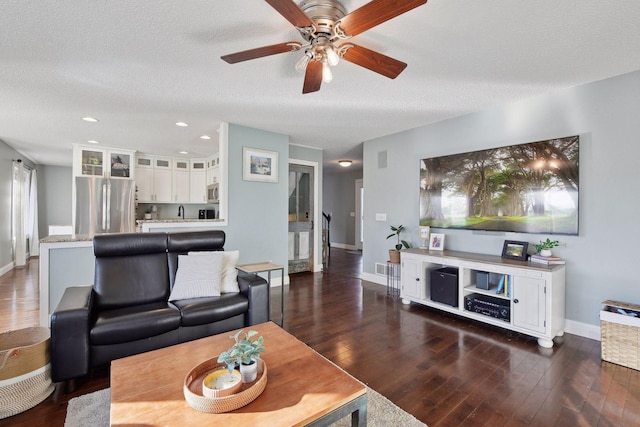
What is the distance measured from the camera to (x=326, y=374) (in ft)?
4.72

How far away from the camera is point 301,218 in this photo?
580 centimetres

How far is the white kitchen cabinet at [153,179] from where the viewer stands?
252 inches

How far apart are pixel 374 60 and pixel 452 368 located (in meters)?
2.41

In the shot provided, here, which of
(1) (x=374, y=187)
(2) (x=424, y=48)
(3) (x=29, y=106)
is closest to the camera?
(2) (x=424, y=48)

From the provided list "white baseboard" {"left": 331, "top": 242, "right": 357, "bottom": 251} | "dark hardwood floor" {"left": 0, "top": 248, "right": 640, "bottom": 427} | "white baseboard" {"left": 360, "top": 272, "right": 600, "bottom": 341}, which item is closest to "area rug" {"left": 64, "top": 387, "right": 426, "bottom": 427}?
"dark hardwood floor" {"left": 0, "top": 248, "right": 640, "bottom": 427}

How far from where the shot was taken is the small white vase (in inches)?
52.6

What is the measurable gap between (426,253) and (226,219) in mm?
2809

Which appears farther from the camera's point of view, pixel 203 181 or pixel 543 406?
pixel 203 181

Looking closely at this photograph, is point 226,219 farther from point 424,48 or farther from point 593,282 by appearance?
point 593,282

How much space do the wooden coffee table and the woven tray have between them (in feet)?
0.07

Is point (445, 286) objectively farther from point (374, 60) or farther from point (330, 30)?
point (330, 30)

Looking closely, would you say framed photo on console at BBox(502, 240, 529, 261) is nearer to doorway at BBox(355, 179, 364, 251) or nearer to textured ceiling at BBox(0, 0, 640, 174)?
textured ceiling at BBox(0, 0, 640, 174)

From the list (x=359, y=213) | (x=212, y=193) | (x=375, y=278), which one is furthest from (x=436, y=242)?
(x=359, y=213)

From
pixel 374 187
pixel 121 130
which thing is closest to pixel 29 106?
pixel 121 130
